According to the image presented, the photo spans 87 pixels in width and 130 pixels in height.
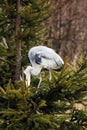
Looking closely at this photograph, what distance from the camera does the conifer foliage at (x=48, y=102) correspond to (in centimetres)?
313

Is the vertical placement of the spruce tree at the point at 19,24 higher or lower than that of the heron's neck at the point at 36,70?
higher

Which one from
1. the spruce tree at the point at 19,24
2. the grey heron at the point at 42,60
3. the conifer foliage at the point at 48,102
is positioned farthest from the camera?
the spruce tree at the point at 19,24

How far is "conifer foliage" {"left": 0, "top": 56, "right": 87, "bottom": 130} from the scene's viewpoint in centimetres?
313

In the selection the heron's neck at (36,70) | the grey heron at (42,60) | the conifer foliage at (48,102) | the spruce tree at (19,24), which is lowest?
the conifer foliage at (48,102)

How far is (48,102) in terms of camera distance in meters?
3.39

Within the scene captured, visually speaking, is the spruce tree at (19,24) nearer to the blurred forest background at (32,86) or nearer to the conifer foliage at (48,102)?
the blurred forest background at (32,86)

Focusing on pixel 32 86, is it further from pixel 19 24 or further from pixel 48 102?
pixel 19 24

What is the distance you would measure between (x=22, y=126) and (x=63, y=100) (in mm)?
356

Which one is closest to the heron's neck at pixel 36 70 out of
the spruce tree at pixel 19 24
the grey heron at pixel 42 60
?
→ the grey heron at pixel 42 60

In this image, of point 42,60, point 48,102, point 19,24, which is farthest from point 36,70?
point 19,24

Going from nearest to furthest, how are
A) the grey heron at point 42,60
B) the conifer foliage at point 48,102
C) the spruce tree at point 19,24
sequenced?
the conifer foliage at point 48,102 < the grey heron at point 42,60 < the spruce tree at point 19,24

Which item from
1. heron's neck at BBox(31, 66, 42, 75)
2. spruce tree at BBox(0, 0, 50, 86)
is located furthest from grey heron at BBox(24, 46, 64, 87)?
spruce tree at BBox(0, 0, 50, 86)

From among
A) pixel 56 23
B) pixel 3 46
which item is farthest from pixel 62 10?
pixel 3 46

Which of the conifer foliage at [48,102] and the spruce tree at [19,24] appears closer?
the conifer foliage at [48,102]
